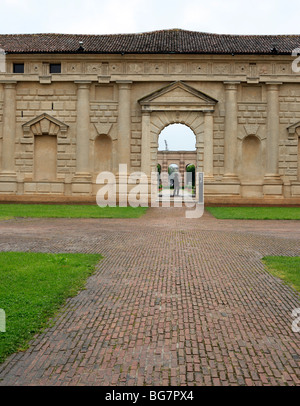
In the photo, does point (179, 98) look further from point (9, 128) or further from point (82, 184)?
point (9, 128)

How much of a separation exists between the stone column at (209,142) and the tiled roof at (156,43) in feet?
15.1

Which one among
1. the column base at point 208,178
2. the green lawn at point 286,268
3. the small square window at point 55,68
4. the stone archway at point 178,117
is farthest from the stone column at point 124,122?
the green lawn at point 286,268

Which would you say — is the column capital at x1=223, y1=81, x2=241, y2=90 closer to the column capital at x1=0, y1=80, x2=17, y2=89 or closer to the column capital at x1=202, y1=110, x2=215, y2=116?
the column capital at x1=202, y1=110, x2=215, y2=116

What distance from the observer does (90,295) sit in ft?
20.2

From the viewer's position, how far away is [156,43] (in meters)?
27.8

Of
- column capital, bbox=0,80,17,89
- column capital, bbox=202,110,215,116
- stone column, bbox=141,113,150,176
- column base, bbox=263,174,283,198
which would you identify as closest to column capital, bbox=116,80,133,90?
stone column, bbox=141,113,150,176

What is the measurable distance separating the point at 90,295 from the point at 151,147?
21342mm

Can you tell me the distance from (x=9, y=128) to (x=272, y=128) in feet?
63.6

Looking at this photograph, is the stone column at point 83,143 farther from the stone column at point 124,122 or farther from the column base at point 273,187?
the column base at point 273,187

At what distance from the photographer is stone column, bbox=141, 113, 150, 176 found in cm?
2655

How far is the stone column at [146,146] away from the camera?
1045 inches

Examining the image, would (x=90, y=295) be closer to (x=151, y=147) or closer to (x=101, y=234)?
(x=101, y=234)

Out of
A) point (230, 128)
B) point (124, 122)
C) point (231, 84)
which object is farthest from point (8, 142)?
point (231, 84)
